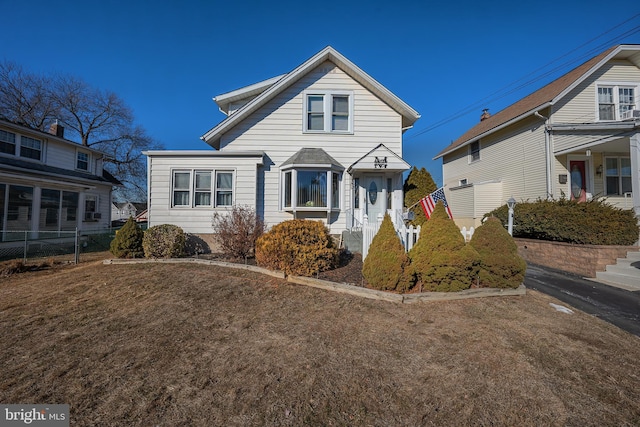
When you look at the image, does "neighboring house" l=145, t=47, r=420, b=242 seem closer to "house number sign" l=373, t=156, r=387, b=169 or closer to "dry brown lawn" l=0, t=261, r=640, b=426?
"house number sign" l=373, t=156, r=387, b=169

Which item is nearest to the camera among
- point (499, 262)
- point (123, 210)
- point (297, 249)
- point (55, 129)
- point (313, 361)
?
point (313, 361)

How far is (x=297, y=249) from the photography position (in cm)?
664

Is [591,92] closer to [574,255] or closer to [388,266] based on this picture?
[574,255]

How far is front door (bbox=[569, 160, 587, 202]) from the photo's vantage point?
13.2m

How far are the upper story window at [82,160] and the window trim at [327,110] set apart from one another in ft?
55.5

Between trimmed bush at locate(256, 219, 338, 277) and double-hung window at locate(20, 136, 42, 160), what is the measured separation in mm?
16606

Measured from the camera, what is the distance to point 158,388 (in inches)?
106

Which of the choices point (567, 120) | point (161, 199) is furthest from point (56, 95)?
point (567, 120)

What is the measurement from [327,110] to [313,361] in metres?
9.81

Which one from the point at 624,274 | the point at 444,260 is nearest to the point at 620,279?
the point at 624,274

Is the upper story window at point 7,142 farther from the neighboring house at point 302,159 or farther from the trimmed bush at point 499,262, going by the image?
the trimmed bush at point 499,262

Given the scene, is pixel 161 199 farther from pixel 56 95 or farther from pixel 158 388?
pixel 56 95

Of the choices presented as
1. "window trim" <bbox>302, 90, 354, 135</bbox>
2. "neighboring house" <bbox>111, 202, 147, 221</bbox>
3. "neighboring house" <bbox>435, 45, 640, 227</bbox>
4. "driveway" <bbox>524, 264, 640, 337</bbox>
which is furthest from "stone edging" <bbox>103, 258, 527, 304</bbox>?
"neighboring house" <bbox>111, 202, 147, 221</bbox>

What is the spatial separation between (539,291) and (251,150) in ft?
32.2
